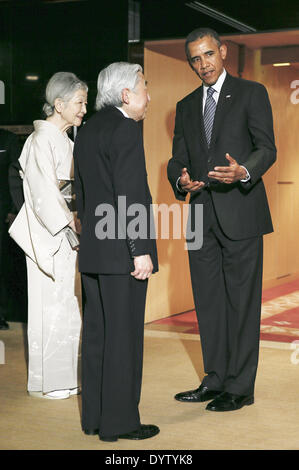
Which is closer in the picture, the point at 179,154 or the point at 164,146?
the point at 179,154

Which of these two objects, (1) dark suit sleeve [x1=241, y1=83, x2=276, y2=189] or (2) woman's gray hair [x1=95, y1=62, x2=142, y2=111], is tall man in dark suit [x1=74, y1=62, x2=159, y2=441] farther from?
(1) dark suit sleeve [x1=241, y1=83, x2=276, y2=189]

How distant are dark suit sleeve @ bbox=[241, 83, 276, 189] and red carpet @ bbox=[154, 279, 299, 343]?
1891 millimetres

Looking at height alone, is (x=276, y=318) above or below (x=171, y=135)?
below

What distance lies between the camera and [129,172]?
9.01ft

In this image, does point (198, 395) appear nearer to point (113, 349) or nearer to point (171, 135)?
Answer: point (113, 349)

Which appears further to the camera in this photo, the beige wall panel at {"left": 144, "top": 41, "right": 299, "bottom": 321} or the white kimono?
the beige wall panel at {"left": 144, "top": 41, "right": 299, "bottom": 321}

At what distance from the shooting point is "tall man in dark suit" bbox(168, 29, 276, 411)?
11.1ft

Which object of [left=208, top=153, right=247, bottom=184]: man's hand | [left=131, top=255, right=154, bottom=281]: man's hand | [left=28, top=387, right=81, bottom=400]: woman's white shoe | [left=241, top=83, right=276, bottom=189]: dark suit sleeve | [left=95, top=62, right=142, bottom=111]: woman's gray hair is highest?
[left=95, top=62, right=142, bottom=111]: woman's gray hair

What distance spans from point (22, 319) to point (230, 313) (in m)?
2.37

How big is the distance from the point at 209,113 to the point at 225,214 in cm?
50

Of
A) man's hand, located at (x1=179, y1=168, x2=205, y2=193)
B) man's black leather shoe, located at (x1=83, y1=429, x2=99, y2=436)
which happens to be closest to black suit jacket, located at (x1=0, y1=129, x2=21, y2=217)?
man's hand, located at (x1=179, y1=168, x2=205, y2=193)

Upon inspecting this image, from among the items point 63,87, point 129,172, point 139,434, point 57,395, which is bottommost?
point 57,395

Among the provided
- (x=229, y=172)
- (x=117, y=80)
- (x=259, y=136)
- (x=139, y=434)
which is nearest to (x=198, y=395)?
(x=139, y=434)

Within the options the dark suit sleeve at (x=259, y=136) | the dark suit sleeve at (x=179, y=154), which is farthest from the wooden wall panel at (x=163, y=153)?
the dark suit sleeve at (x=259, y=136)
